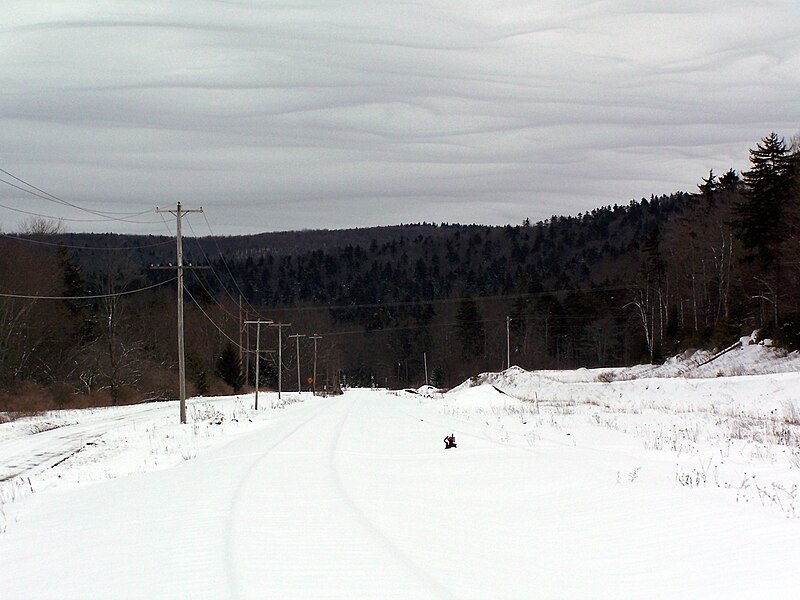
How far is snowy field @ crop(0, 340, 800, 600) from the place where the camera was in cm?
762

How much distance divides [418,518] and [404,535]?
1265 millimetres

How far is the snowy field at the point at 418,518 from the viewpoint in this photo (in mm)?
7622

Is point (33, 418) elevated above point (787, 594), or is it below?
below

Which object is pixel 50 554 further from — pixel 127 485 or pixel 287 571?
pixel 127 485

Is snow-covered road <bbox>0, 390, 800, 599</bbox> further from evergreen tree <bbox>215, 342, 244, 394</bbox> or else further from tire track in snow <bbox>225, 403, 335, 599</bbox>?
evergreen tree <bbox>215, 342, 244, 394</bbox>

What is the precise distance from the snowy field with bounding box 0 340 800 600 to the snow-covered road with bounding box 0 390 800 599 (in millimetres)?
35

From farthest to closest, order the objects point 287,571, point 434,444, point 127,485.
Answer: point 434,444 → point 127,485 → point 287,571

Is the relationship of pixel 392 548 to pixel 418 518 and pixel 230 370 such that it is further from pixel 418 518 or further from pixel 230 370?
pixel 230 370

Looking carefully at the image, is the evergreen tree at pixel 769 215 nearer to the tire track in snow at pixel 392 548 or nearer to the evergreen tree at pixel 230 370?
the tire track in snow at pixel 392 548

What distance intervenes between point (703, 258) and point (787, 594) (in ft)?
230

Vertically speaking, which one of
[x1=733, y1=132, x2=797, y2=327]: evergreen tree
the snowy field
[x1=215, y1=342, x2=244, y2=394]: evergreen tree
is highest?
[x1=733, y1=132, x2=797, y2=327]: evergreen tree

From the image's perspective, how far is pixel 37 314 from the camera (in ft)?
219

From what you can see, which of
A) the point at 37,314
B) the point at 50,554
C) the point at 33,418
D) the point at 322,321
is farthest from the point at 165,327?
the point at 50,554

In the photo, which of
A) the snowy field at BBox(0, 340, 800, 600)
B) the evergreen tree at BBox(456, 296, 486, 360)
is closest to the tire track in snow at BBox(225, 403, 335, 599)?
the snowy field at BBox(0, 340, 800, 600)
